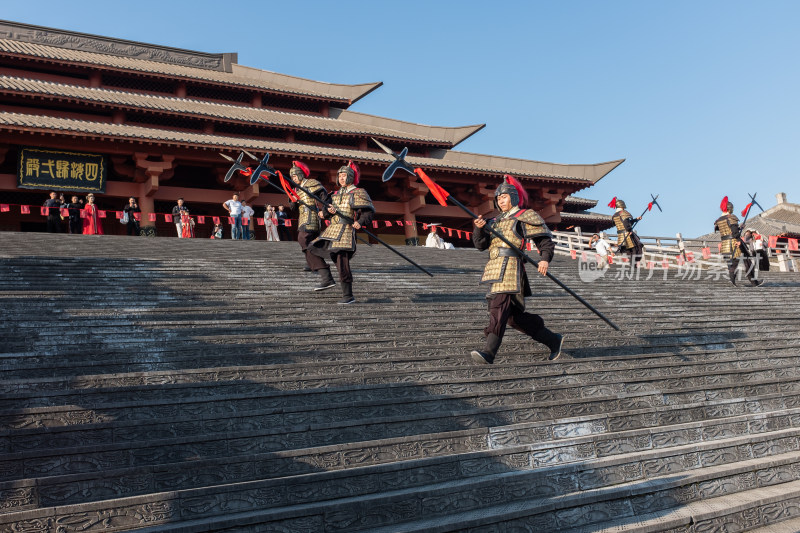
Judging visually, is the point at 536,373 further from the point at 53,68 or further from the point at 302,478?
the point at 53,68

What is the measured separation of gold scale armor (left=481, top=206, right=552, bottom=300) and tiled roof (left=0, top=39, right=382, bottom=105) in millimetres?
19190

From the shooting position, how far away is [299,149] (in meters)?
19.7

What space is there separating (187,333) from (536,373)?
10.5ft

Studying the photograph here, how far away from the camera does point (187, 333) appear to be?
5957 millimetres

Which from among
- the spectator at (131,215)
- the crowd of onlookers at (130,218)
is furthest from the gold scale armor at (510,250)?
the spectator at (131,215)

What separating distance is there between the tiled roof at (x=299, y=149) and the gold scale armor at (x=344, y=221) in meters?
11.3

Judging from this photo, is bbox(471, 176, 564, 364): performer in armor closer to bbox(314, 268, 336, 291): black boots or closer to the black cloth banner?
bbox(314, 268, 336, 291): black boots

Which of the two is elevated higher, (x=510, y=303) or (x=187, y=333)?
(x=510, y=303)

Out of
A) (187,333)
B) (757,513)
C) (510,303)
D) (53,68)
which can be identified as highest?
(53,68)

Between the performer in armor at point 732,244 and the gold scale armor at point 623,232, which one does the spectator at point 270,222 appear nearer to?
the gold scale armor at point 623,232

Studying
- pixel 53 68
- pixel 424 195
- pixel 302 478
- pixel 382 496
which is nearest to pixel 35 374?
pixel 302 478

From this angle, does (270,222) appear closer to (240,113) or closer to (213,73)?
(240,113)

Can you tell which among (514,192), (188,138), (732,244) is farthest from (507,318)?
(188,138)

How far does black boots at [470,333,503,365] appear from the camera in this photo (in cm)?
560
